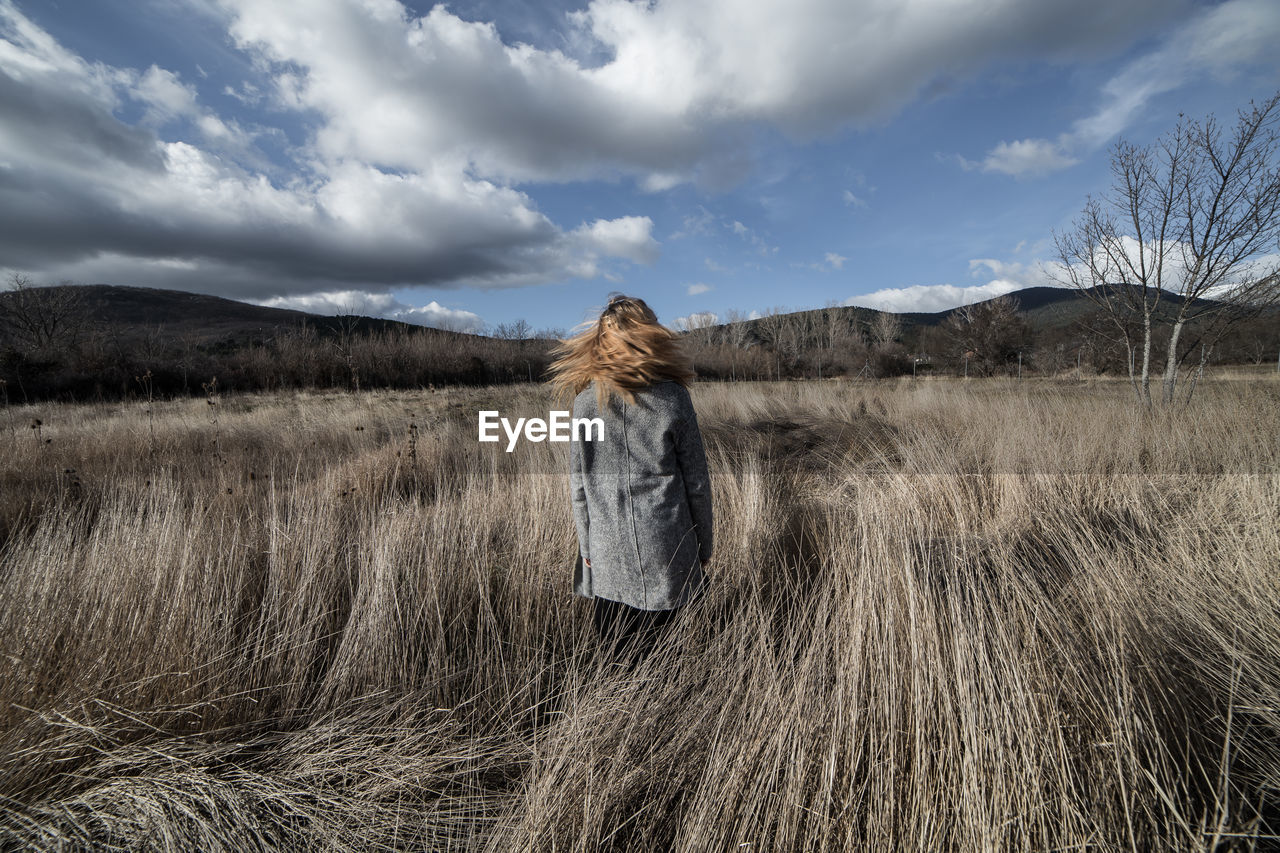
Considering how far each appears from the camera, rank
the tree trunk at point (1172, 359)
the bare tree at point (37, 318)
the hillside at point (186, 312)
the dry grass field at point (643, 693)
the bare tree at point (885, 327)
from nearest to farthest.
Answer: the dry grass field at point (643, 693) < the tree trunk at point (1172, 359) < the bare tree at point (37, 318) < the bare tree at point (885, 327) < the hillside at point (186, 312)

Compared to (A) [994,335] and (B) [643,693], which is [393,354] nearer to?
(B) [643,693]

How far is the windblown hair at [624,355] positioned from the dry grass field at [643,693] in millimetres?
1053

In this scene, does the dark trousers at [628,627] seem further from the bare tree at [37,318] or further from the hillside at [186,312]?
the hillside at [186,312]

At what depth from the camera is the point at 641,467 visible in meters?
2.00

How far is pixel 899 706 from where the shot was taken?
1.49m

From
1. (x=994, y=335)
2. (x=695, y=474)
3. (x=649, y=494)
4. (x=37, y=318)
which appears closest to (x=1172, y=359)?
(x=695, y=474)

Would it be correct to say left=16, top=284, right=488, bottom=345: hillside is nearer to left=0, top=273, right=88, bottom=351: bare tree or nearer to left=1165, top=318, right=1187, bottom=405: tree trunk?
left=0, top=273, right=88, bottom=351: bare tree

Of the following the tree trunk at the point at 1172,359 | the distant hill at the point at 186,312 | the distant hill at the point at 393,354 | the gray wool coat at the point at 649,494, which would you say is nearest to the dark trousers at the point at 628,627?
the gray wool coat at the point at 649,494

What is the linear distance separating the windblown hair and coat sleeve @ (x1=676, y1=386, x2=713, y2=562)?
0.17 m

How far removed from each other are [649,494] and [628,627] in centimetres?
74

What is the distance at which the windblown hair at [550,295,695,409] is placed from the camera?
1933mm

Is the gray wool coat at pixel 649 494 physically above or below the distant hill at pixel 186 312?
below

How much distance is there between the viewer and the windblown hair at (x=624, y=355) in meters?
1.93

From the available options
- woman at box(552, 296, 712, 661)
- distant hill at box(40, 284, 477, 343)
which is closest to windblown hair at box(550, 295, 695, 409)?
woman at box(552, 296, 712, 661)
